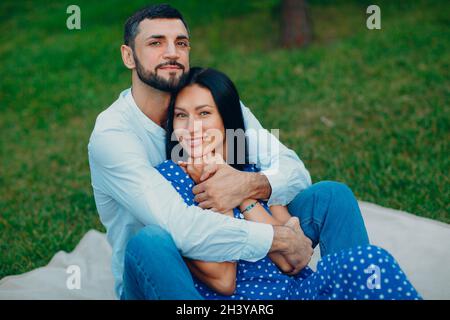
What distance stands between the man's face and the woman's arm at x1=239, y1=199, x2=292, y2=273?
31.9 inches

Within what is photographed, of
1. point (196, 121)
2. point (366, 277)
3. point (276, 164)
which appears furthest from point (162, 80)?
point (366, 277)

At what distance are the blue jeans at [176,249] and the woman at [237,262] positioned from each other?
0.55 ft

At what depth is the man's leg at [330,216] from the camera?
Answer: 2912 millimetres

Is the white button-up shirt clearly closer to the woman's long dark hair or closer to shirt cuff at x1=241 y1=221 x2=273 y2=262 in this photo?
shirt cuff at x1=241 y1=221 x2=273 y2=262

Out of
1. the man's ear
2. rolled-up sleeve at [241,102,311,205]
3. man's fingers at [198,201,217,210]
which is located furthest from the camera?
the man's ear

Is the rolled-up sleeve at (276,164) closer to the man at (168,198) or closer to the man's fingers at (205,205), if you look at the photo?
the man at (168,198)

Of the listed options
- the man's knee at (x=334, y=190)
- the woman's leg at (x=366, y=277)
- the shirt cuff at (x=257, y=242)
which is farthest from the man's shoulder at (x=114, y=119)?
the woman's leg at (x=366, y=277)

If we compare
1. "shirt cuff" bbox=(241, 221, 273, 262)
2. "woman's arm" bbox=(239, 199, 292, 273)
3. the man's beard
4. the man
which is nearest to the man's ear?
the man

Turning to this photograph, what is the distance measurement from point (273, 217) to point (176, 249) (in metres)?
0.75

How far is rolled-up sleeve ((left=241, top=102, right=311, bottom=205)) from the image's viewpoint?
3.12 m

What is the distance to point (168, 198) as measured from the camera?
8.64 feet

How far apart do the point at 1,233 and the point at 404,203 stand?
3338mm

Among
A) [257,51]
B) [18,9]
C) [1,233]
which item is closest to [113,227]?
[1,233]
